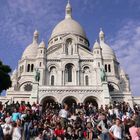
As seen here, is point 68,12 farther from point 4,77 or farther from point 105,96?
point 105,96

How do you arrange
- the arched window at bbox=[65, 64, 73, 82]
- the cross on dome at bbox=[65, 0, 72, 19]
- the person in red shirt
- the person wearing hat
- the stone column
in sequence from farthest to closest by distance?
1. the cross on dome at bbox=[65, 0, 72, 19]
2. the arched window at bbox=[65, 64, 73, 82]
3. the stone column
4. the person in red shirt
5. the person wearing hat

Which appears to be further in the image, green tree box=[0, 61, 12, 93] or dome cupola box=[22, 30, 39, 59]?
dome cupola box=[22, 30, 39, 59]

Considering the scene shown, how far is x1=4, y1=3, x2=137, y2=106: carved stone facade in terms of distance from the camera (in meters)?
39.9

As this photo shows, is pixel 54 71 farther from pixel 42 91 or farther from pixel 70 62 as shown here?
pixel 42 91

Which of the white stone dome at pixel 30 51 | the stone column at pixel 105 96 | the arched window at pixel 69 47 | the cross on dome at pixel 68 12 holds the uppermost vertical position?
the cross on dome at pixel 68 12

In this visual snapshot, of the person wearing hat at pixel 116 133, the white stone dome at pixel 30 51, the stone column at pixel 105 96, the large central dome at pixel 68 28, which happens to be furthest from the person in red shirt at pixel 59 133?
the large central dome at pixel 68 28

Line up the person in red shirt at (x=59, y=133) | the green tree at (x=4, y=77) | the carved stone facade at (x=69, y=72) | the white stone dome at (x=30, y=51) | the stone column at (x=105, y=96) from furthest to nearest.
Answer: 1. the white stone dome at (x=30, y=51)
2. the green tree at (x=4, y=77)
3. the carved stone facade at (x=69, y=72)
4. the stone column at (x=105, y=96)
5. the person in red shirt at (x=59, y=133)

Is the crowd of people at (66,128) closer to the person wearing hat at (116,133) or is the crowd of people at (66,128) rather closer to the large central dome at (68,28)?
the person wearing hat at (116,133)

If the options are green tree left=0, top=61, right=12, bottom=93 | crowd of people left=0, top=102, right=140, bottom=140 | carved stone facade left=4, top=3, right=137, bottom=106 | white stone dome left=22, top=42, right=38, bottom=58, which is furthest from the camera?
white stone dome left=22, top=42, right=38, bottom=58

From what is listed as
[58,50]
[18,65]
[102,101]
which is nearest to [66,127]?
[102,101]

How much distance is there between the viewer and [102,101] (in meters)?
39.1

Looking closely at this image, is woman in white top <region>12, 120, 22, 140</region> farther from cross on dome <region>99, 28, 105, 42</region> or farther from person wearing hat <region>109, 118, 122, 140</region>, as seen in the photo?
cross on dome <region>99, 28, 105, 42</region>

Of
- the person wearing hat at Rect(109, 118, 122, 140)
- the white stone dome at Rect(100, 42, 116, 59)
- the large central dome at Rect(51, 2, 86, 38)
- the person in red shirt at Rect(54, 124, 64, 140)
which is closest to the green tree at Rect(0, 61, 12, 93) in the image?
the large central dome at Rect(51, 2, 86, 38)

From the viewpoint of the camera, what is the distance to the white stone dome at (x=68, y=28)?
2374 inches
